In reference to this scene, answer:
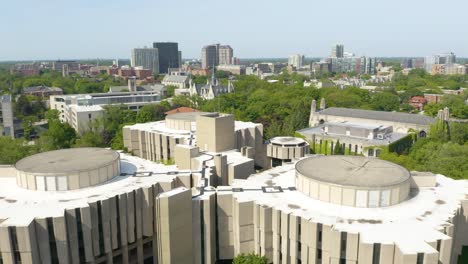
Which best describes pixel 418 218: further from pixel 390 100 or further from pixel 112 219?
pixel 390 100

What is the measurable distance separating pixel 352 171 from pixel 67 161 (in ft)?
112

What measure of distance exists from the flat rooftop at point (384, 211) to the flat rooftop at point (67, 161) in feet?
53.5

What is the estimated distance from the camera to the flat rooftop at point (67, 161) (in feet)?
137

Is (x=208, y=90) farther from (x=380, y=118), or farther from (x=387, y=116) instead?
(x=387, y=116)

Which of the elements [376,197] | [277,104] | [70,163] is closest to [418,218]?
[376,197]

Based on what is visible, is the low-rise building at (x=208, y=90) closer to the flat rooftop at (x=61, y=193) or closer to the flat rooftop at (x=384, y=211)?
the flat rooftop at (x=61, y=193)

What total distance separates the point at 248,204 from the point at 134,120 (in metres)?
82.1

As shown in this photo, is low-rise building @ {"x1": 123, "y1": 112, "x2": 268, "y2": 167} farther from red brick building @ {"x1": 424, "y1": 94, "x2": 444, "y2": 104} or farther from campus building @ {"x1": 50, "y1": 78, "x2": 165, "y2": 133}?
red brick building @ {"x1": 424, "y1": 94, "x2": 444, "y2": 104}

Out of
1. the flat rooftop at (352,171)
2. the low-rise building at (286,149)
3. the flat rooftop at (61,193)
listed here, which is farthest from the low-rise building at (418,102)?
the flat rooftop at (61,193)

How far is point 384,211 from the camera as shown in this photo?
35.8 m

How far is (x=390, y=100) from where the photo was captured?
146375mm

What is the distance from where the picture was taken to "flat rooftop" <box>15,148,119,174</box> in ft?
137

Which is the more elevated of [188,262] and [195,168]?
[195,168]

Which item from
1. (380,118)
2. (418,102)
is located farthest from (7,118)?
(418,102)
